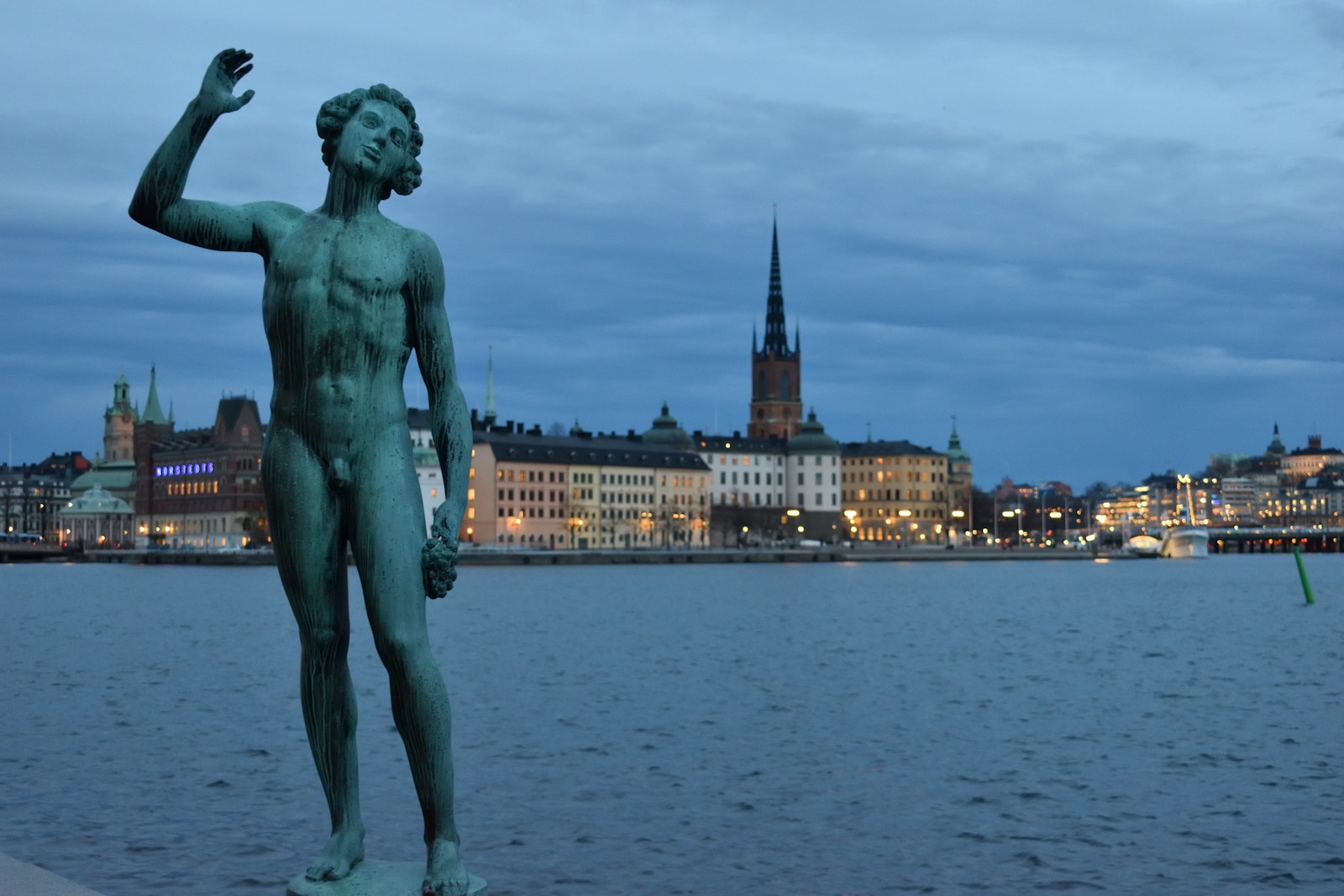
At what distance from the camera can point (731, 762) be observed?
20.5 metres

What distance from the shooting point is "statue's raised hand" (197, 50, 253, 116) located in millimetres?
6270

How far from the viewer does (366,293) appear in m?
6.38

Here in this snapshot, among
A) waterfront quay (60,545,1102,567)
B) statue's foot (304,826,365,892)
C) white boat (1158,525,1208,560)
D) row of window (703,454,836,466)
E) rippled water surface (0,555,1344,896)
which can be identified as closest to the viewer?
statue's foot (304,826,365,892)

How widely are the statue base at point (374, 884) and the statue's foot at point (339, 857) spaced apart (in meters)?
0.02

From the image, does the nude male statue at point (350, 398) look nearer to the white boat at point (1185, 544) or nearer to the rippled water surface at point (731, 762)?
the rippled water surface at point (731, 762)

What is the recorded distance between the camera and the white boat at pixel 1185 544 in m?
179

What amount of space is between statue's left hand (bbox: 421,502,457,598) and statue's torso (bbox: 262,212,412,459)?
417 millimetres

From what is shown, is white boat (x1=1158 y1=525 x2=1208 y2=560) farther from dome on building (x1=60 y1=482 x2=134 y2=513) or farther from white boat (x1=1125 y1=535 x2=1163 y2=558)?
dome on building (x1=60 y1=482 x2=134 y2=513)

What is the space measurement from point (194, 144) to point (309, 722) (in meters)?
2.22

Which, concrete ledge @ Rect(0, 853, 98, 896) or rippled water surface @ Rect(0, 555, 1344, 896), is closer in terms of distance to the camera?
concrete ledge @ Rect(0, 853, 98, 896)

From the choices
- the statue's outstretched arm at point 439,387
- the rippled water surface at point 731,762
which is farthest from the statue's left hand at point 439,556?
the rippled water surface at point 731,762

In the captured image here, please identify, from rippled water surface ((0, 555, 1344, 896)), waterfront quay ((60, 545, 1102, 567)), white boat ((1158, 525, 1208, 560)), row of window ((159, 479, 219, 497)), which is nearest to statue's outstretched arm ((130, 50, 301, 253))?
rippled water surface ((0, 555, 1344, 896))

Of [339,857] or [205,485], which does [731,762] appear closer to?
[339,857]

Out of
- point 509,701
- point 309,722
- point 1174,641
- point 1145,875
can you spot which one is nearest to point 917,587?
point 1174,641
